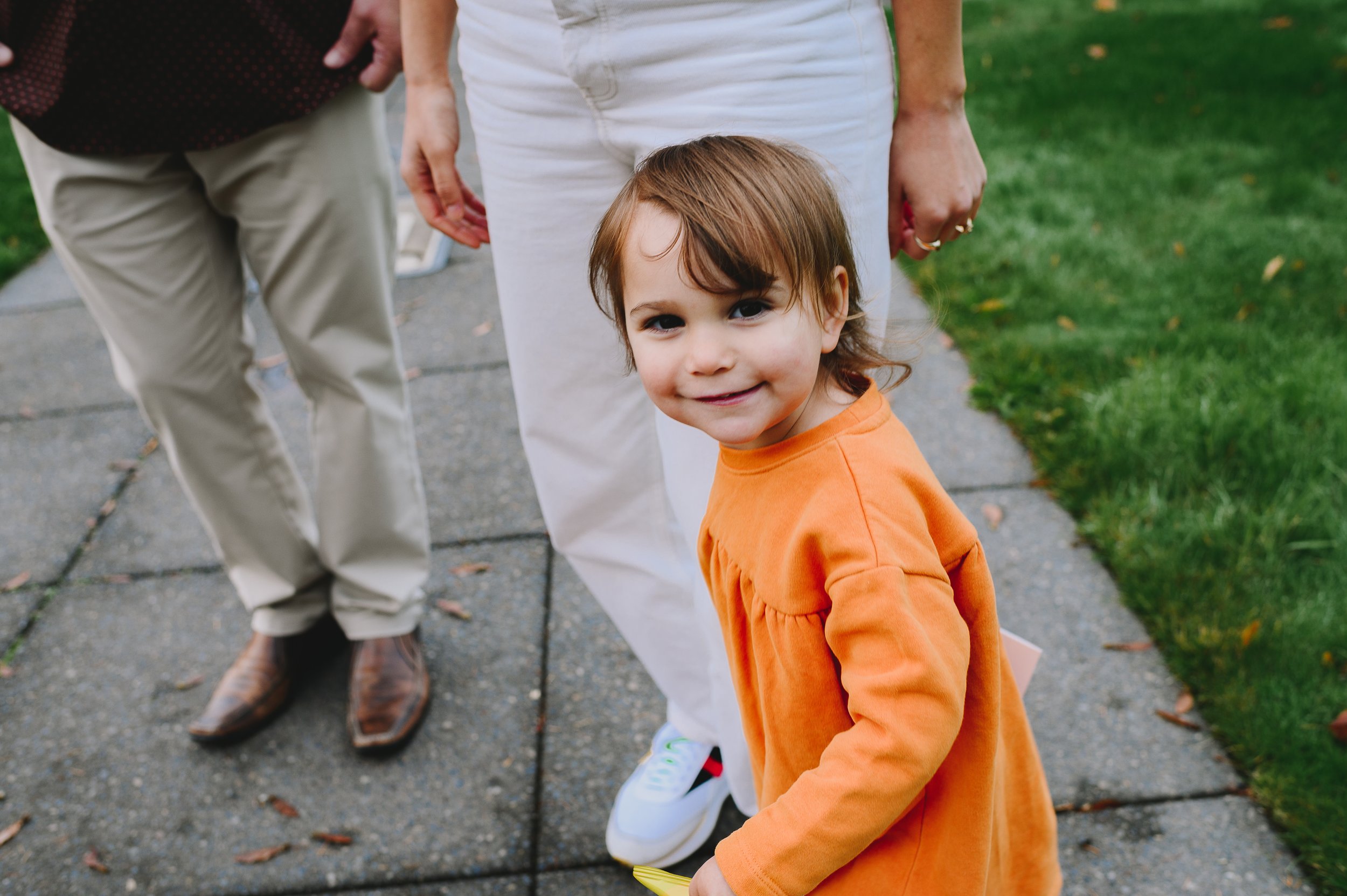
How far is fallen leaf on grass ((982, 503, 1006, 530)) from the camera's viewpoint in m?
2.84

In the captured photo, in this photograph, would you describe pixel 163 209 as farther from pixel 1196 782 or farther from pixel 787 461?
pixel 1196 782

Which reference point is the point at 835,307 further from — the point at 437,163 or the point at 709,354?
the point at 437,163

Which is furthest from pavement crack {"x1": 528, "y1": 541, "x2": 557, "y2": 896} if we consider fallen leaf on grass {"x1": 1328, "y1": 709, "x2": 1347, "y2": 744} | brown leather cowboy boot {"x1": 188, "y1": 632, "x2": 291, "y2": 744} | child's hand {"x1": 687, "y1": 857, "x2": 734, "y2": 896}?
fallen leaf on grass {"x1": 1328, "y1": 709, "x2": 1347, "y2": 744}

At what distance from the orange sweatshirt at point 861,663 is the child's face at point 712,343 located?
9 centimetres

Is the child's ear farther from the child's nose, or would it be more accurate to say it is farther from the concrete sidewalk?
the concrete sidewalk

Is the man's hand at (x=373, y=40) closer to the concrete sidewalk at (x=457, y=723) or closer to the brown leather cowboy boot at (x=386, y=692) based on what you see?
the brown leather cowboy boot at (x=386, y=692)

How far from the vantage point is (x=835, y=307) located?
1.21m

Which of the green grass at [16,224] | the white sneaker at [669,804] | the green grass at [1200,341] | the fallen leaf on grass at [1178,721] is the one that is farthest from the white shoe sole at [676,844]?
the green grass at [16,224]

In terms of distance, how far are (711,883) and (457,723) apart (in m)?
1.37

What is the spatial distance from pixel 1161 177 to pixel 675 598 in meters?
4.08

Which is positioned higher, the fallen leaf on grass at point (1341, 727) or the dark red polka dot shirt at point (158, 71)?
the dark red polka dot shirt at point (158, 71)

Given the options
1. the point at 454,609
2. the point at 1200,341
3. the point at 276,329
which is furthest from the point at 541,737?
the point at 1200,341

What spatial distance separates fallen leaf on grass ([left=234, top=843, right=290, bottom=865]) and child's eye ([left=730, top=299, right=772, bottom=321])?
5.44 feet

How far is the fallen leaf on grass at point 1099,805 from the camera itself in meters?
2.00
